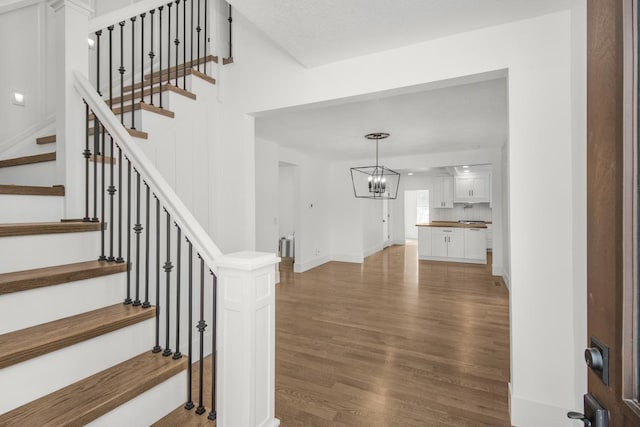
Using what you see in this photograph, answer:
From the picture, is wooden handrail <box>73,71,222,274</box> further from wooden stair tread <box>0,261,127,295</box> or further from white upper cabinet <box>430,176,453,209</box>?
white upper cabinet <box>430,176,453,209</box>

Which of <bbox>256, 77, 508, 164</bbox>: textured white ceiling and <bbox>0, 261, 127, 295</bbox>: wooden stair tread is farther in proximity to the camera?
<bbox>256, 77, 508, 164</bbox>: textured white ceiling

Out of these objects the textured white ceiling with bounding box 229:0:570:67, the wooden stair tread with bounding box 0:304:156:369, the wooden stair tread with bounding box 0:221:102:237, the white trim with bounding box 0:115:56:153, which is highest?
the textured white ceiling with bounding box 229:0:570:67

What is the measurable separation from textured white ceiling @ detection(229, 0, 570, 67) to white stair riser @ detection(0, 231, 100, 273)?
1679 mm

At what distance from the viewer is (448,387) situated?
2312 mm

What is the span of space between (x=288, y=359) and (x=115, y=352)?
1.60m

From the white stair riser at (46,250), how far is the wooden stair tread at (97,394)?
2.33 feet

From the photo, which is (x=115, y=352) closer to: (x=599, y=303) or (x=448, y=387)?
(x=599, y=303)

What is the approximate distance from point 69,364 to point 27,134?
280 cm

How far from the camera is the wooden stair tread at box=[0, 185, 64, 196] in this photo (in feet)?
5.88

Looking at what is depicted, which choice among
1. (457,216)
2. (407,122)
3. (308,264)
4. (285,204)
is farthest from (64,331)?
(457,216)

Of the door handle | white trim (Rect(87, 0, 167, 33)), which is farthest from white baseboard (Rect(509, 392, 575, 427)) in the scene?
white trim (Rect(87, 0, 167, 33))

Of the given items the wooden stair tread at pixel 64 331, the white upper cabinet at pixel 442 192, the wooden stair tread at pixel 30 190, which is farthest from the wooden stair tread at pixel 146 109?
the white upper cabinet at pixel 442 192

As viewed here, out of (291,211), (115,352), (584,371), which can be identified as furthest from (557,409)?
(291,211)

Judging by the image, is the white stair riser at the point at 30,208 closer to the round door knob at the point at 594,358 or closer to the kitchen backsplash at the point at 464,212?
the round door knob at the point at 594,358
